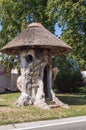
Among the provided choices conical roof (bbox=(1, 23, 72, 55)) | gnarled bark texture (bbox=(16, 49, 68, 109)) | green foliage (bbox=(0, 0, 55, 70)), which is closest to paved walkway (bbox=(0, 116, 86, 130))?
gnarled bark texture (bbox=(16, 49, 68, 109))

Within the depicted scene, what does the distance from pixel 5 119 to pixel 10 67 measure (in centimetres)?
2051

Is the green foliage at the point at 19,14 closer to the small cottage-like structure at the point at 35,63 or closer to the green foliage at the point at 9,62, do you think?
the green foliage at the point at 9,62

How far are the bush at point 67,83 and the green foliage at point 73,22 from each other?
137 inches

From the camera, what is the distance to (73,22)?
25250 mm

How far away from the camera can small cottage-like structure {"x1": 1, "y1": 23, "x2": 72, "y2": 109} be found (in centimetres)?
1541

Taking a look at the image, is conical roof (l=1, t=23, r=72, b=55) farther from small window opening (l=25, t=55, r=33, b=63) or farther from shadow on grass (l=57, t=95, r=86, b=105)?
shadow on grass (l=57, t=95, r=86, b=105)

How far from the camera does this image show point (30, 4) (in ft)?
99.3

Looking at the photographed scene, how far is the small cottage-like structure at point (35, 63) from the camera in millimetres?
15406

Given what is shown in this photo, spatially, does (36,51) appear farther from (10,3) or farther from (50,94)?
(10,3)

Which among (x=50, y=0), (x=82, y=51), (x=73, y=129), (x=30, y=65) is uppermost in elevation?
(x=50, y=0)

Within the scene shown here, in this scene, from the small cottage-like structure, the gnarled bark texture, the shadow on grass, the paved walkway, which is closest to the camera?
the paved walkway

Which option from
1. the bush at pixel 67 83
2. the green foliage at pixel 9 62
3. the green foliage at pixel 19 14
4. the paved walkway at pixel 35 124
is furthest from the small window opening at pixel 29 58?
the green foliage at pixel 9 62

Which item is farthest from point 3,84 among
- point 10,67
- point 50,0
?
point 50,0

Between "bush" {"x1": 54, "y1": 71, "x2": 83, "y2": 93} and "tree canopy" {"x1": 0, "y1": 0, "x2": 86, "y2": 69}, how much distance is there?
268cm
